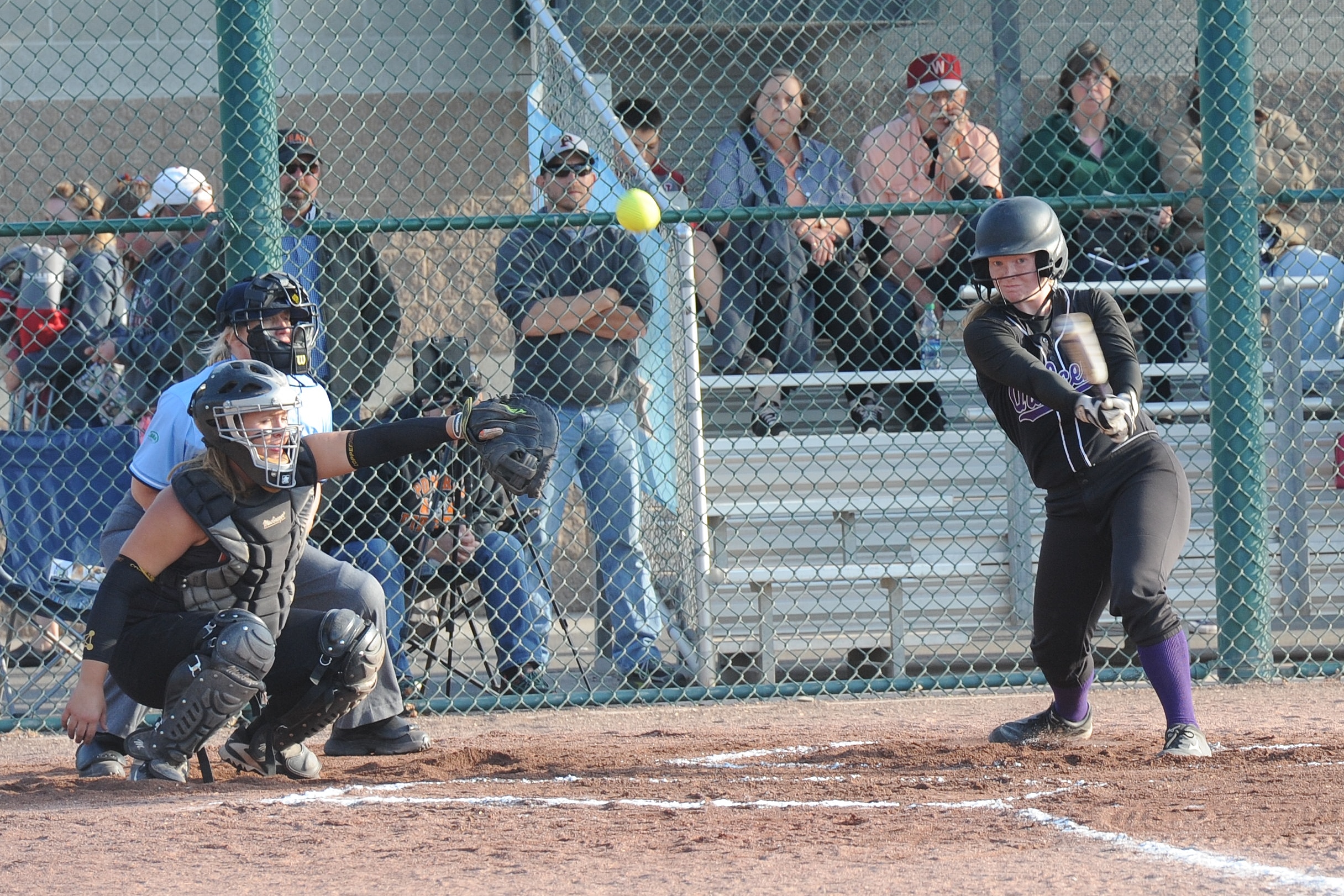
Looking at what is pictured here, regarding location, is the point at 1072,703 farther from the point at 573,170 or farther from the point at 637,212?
the point at 573,170

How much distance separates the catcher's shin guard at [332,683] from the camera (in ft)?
13.3

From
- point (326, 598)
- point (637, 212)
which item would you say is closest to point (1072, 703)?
point (637, 212)

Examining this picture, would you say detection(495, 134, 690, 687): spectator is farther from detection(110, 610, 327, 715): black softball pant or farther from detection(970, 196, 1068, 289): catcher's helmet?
detection(970, 196, 1068, 289): catcher's helmet

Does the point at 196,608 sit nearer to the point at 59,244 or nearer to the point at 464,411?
the point at 464,411

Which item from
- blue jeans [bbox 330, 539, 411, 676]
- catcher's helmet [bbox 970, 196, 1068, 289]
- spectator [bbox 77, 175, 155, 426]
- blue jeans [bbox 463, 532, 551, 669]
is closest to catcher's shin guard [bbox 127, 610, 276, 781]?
blue jeans [bbox 330, 539, 411, 676]

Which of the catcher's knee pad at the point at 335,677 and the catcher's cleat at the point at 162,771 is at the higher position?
the catcher's knee pad at the point at 335,677

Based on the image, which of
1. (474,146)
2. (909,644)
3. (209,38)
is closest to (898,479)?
(909,644)

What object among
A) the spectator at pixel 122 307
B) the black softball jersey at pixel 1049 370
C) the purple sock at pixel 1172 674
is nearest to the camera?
the purple sock at pixel 1172 674

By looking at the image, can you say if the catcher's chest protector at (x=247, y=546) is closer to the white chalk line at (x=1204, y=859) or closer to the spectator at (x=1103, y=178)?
the white chalk line at (x=1204, y=859)

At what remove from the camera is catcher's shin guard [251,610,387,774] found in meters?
4.05

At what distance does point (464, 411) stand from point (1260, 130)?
4.25 meters

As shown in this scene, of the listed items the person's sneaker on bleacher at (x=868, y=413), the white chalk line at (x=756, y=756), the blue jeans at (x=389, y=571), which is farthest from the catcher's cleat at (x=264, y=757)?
the person's sneaker on bleacher at (x=868, y=413)

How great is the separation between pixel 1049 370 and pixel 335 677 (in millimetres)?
2072

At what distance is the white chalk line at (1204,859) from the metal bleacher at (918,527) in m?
2.72
